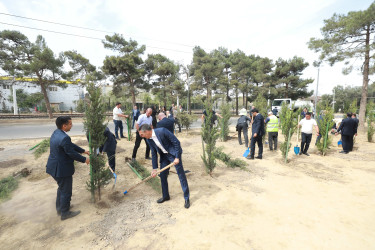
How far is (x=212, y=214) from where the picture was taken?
10.8 feet

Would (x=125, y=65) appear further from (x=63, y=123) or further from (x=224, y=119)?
(x=63, y=123)

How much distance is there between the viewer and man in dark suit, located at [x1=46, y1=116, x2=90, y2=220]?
2.99 m

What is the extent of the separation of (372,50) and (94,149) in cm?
1713

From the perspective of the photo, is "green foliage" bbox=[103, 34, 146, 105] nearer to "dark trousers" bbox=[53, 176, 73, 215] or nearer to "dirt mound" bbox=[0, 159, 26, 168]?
"dirt mound" bbox=[0, 159, 26, 168]

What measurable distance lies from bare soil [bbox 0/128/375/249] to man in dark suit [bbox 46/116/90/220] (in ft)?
1.22

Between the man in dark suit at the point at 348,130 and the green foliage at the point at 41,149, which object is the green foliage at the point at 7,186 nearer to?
A: the green foliage at the point at 41,149

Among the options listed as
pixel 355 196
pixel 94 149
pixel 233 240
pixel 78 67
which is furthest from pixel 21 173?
pixel 78 67

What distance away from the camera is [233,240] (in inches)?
104

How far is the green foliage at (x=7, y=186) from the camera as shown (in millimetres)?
3984

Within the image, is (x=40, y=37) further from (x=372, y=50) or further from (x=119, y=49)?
(x=372, y=50)

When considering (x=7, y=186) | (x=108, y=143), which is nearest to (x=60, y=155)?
(x=108, y=143)

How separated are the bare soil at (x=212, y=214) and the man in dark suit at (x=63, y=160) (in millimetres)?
373

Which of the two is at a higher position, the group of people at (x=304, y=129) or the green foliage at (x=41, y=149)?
the group of people at (x=304, y=129)

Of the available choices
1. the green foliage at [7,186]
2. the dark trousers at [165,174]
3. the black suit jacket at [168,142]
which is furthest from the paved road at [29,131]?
the black suit jacket at [168,142]
